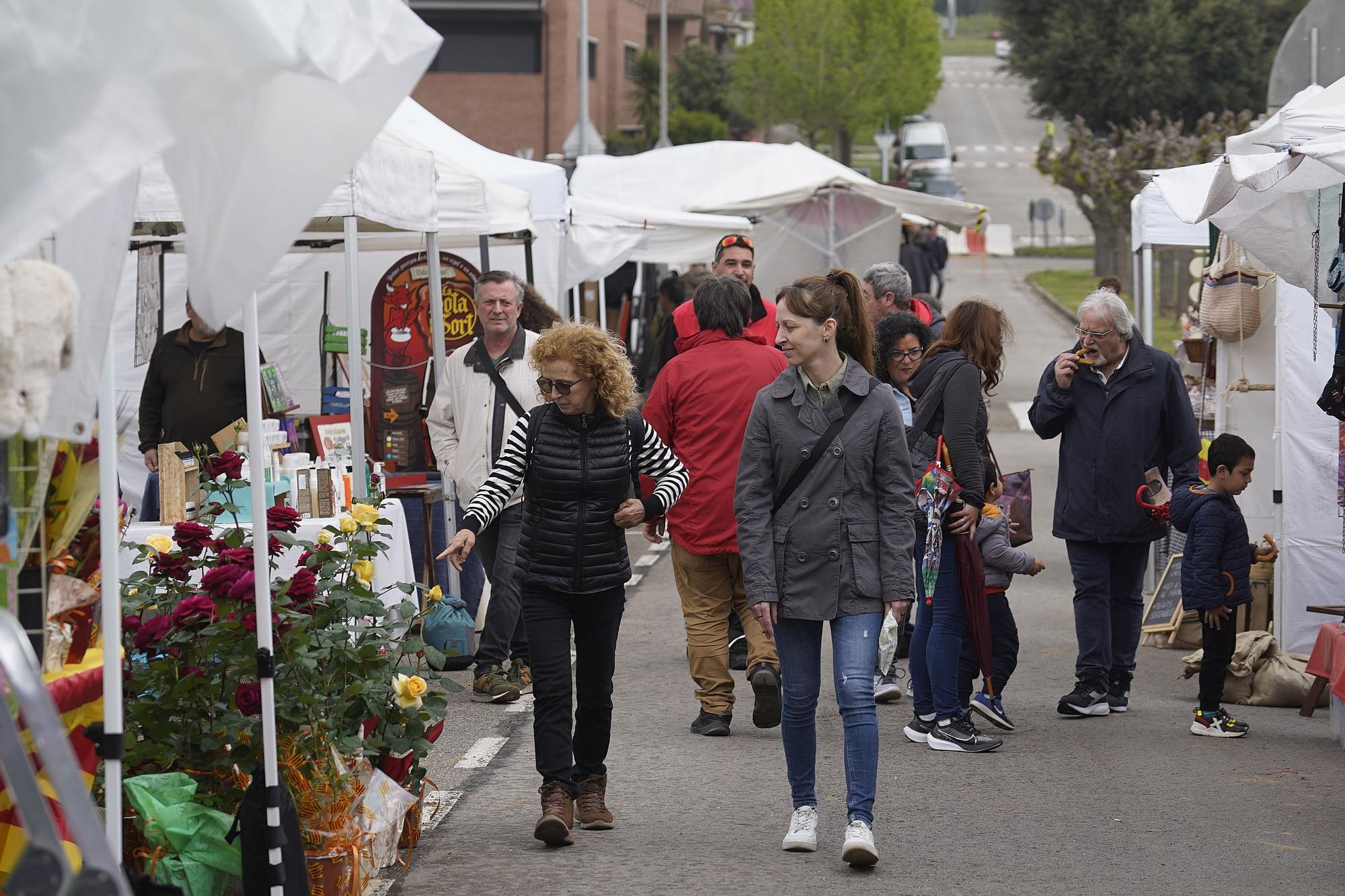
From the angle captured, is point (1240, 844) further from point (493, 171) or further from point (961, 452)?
point (493, 171)

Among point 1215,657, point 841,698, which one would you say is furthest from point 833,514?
point 1215,657

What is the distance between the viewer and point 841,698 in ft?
18.2

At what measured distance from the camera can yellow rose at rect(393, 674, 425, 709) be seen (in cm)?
527

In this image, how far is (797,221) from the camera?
66.3 ft

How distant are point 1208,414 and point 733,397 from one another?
5244 millimetres

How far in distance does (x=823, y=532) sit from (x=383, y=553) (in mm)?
2218

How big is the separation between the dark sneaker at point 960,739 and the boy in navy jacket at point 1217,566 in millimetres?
1053

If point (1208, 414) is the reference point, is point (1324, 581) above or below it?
below

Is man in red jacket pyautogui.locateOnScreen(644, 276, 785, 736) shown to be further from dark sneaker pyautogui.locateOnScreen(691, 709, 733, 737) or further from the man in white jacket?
the man in white jacket

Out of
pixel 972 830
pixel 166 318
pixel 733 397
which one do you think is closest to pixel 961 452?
pixel 733 397

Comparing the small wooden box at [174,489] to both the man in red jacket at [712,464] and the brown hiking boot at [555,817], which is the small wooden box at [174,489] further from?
the brown hiking boot at [555,817]

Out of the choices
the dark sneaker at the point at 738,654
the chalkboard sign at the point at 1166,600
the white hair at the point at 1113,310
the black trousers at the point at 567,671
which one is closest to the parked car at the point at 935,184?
the chalkboard sign at the point at 1166,600

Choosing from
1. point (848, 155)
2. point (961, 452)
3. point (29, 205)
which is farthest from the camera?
point (848, 155)

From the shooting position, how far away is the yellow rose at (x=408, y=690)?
17.3ft
